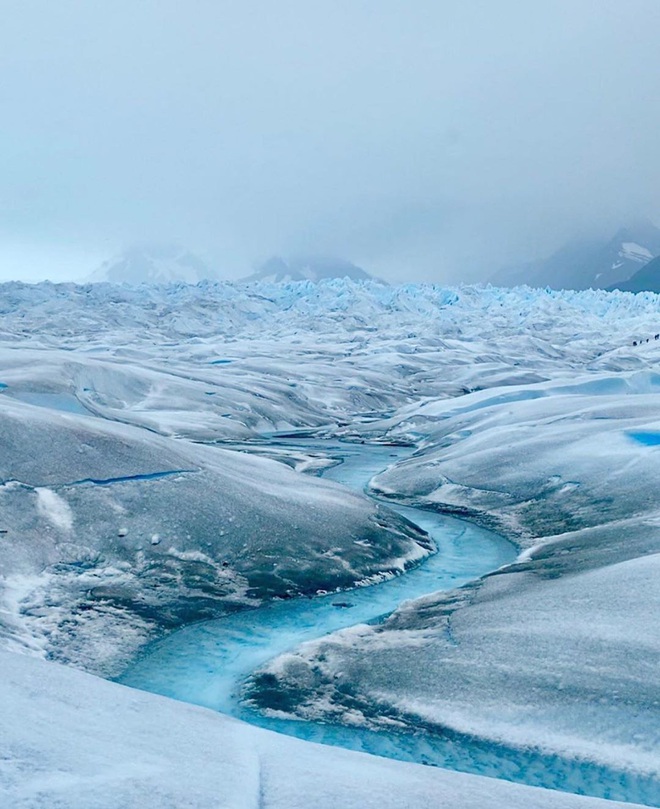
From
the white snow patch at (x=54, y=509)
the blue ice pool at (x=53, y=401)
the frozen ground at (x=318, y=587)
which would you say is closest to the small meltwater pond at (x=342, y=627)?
the frozen ground at (x=318, y=587)

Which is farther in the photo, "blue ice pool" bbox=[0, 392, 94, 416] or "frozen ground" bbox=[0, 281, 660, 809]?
"blue ice pool" bbox=[0, 392, 94, 416]

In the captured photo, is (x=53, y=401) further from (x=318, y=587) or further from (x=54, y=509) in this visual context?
(x=318, y=587)

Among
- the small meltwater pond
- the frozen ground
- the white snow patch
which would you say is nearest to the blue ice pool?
the frozen ground

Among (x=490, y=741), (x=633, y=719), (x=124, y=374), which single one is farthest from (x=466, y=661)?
(x=124, y=374)

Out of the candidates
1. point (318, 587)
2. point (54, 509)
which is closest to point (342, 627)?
point (318, 587)

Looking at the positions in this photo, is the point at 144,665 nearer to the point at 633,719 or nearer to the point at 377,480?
the point at 633,719

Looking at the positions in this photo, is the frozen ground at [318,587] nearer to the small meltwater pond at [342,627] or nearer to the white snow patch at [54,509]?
the white snow patch at [54,509]

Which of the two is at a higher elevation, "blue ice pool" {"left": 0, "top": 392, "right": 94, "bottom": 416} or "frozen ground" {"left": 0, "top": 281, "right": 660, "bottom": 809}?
"blue ice pool" {"left": 0, "top": 392, "right": 94, "bottom": 416}

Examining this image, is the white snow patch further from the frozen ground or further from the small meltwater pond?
the small meltwater pond
